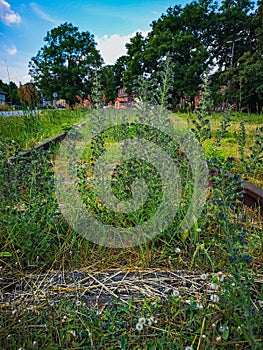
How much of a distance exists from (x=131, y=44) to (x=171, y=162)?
Result: 29.1m

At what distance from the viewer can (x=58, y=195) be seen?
1.92 m

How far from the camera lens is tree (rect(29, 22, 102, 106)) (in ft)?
108

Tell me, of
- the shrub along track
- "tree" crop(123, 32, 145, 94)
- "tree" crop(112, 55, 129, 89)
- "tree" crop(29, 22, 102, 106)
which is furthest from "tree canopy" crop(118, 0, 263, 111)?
the shrub along track

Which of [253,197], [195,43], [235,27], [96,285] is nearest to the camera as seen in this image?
[96,285]

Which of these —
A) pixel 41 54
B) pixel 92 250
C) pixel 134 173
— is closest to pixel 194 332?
pixel 92 250

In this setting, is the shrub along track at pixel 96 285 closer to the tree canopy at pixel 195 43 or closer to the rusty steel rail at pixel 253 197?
the rusty steel rail at pixel 253 197

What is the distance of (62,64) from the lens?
34312 mm

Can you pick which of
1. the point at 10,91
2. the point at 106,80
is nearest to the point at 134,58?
the point at 106,80

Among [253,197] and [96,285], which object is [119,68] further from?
[96,285]

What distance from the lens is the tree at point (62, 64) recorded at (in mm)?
32906

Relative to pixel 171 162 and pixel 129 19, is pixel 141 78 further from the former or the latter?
pixel 129 19

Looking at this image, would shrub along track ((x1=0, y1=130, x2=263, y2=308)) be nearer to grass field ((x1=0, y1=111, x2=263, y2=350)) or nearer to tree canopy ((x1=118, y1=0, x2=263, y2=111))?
grass field ((x1=0, y1=111, x2=263, y2=350))

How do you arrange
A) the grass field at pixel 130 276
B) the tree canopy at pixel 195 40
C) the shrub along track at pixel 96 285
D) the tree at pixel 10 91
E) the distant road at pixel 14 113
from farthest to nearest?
the tree canopy at pixel 195 40
the distant road at pixel 14 113
the tree at pixel 10 91
the shrub along track at pixel 96 285
the grass field at pixel 130 276

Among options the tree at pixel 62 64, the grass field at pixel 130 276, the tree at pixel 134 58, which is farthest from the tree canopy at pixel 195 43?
the grass field at pixel 130 276
